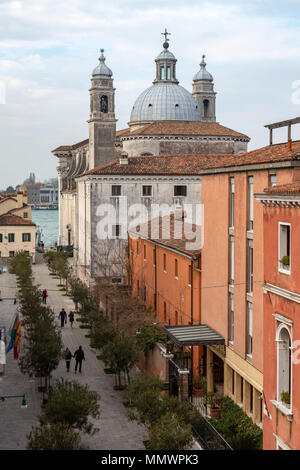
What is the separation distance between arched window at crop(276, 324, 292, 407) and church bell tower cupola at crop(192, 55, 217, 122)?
5631cm

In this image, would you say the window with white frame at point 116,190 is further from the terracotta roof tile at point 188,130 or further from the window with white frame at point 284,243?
the window with white frame at point 284,243

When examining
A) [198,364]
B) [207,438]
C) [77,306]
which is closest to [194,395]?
[198,364]

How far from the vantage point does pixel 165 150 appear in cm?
4762

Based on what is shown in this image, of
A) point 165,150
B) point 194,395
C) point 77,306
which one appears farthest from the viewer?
point 165,150

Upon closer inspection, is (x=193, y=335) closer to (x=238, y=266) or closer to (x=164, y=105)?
(x=238, y=266)

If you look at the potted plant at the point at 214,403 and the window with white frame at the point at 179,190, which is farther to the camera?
the window with white frame at the point at 179,190

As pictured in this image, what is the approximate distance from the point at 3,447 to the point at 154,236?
48.7 feet

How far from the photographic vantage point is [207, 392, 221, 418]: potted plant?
1883 centimetres

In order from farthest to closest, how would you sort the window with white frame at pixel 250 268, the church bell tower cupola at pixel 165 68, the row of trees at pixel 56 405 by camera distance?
the church bell tower cupola at pixel 165 68
the window with white frame at pixel 250 268
the row of trees at pixel 56 405

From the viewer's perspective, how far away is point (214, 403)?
19406 mm

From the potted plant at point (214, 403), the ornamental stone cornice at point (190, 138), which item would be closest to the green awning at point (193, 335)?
the potted plant at point (214, 403)

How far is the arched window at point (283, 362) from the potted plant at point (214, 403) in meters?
6.35

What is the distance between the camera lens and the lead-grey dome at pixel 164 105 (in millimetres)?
55500
